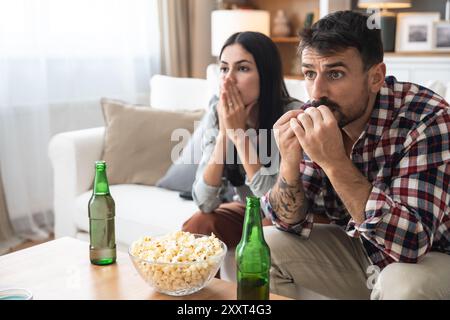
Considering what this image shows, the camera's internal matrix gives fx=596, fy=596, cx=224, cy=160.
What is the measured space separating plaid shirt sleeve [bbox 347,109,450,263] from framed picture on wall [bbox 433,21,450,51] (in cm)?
257

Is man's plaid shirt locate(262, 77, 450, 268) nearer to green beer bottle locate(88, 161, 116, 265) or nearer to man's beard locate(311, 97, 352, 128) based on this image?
man's beard locate(311, 97, 352, 128)

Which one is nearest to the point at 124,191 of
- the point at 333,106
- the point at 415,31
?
the point at 333,106

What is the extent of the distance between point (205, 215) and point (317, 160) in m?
0.62

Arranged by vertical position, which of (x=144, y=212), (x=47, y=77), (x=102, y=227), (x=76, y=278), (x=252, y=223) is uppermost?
(x=47, y=77)

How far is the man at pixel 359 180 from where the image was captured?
1408mm

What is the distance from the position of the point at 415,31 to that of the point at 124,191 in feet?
7.73

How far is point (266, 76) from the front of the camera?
2.10 m

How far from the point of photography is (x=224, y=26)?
373 cm

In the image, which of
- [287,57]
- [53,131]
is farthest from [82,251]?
[287,57]

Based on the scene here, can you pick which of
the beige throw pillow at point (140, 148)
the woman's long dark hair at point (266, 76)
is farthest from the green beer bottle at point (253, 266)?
the beige throw pillow at point (140, 148)

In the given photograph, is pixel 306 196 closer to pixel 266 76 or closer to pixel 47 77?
pixel 266 76

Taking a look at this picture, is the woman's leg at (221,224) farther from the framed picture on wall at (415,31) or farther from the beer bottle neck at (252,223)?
the framed picture on wall at (415,31)

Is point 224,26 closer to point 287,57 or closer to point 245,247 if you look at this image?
point 287,57

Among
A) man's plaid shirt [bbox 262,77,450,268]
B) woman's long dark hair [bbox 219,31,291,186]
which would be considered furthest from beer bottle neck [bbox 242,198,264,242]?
woman's long dark hair [bbox 219,31,291,186]
